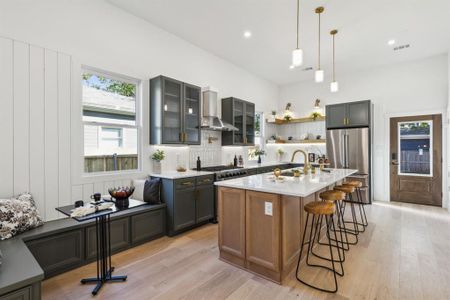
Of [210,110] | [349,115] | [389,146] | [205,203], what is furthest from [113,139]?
[389,146]

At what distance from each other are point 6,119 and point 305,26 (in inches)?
176

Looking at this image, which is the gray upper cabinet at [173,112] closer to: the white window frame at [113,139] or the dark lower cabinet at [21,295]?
the white window frame at [113,139]

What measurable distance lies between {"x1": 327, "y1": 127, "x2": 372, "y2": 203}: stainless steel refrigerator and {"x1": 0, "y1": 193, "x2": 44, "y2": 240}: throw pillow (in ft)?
19.8

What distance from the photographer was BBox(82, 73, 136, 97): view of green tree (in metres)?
3.25

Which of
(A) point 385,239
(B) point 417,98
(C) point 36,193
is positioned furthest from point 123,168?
(B) point 417,98

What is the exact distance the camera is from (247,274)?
2.45 meters

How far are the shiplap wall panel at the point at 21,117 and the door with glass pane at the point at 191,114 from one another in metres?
2.17

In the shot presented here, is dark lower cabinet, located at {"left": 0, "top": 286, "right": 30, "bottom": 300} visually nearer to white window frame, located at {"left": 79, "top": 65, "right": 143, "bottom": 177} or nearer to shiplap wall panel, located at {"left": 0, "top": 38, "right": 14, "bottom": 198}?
shiplap wall panel, located at {"left": 0, "top": 38, "right": 14, "bottom": 198}

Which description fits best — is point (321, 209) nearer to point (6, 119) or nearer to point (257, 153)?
point (6, 119)

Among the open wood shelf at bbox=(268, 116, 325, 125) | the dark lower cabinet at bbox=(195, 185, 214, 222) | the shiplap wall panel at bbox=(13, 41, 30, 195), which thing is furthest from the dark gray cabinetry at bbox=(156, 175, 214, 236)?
the open wood shelf at bbox=(268, 116, 325, 125)

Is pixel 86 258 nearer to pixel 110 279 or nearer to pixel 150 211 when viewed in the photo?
pixel 110 279

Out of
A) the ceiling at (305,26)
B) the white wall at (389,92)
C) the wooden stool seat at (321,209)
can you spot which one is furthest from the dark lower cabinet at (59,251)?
the white wall at (389,92)

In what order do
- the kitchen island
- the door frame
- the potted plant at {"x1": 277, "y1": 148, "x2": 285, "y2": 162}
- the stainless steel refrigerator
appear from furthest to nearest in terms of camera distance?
the potted plant at {"x1": 277, "y1": 148, "x2": 285, "y2": 162}, the stainless steel refrigerator, the door frame, the kitchen island

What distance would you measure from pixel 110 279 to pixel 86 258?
548mm
